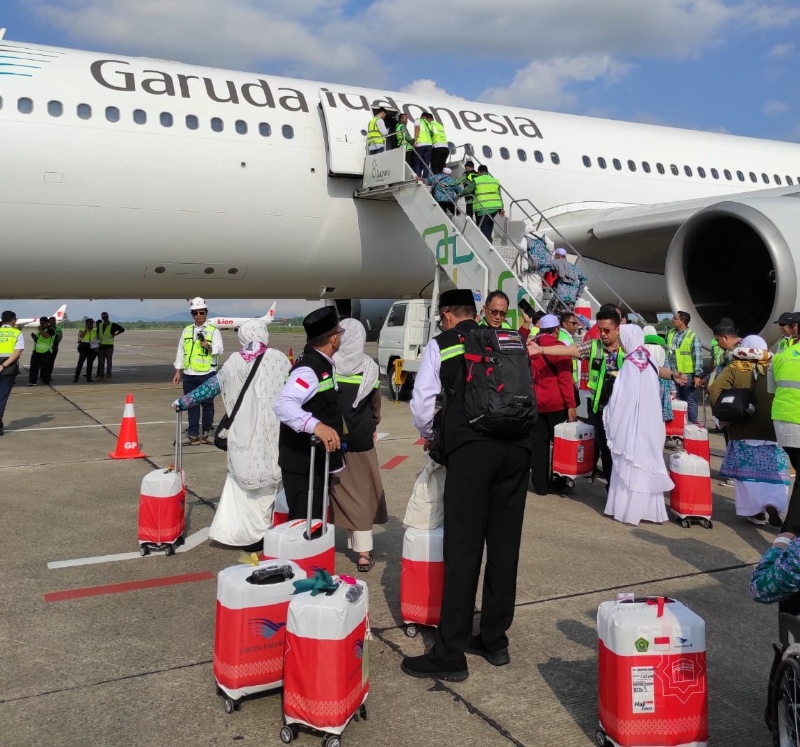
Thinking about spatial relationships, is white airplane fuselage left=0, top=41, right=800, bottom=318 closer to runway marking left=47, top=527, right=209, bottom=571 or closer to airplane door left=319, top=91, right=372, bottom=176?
airplane door left=319, top=91, right=372, bottom=176

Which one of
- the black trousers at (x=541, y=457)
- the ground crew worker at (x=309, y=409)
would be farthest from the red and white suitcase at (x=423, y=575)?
the black trousers at (x=541, y=457)

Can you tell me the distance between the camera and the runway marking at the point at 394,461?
7.61 m

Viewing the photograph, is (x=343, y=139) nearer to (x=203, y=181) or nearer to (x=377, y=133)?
(x=377, y=133)

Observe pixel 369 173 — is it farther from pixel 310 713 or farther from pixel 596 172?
pixel 310 713

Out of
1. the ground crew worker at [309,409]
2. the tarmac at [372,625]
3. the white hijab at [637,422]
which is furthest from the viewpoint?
the white hijab at [637,422]

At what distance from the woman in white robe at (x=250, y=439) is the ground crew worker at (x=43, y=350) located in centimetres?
1144

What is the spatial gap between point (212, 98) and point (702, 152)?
9.43m

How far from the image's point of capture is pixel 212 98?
10.3 meters

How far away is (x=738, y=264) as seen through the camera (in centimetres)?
1085

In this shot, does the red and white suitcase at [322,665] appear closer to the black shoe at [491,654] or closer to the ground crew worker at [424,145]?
the black shoe at [491,654]

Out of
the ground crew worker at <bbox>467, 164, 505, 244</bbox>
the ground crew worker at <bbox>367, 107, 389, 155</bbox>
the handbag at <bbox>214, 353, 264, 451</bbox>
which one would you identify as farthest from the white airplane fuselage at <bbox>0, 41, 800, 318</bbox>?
the handbag at <bbox>214, 353, 264, 451</bbox>

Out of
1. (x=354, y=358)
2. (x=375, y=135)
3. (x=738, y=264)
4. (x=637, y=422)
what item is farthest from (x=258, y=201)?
(x=738, y=264)

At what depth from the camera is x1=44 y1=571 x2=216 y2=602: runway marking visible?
4.11 metres

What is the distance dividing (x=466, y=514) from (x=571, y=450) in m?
3.62
